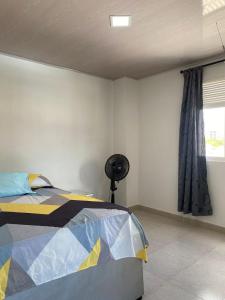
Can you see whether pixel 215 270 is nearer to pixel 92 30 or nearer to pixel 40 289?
pixel 40 289

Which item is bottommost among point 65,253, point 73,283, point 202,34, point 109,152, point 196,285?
point 196,285

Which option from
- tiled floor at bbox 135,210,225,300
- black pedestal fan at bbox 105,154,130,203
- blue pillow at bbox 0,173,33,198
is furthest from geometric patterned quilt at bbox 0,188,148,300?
black pedestal fan at bbox 105,154,130,203

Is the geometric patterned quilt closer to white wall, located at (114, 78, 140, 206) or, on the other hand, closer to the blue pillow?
the blue pillow

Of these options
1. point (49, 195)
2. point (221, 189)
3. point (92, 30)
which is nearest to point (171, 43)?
point (92, 30)

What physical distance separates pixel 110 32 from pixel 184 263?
8.65 ft

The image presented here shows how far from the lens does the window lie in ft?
10.8

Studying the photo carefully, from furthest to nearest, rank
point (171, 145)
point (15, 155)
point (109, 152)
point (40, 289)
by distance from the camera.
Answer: point (109, 152), point (171, 145), point (15, 155), point (40, 289)

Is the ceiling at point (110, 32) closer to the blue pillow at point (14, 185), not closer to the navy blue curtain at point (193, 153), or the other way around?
the navy blue curtain at point (193, 153)

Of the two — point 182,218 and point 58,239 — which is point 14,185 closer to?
point 58,239

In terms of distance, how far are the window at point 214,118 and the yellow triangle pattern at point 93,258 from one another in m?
2.45

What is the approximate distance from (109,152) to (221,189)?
2048mm

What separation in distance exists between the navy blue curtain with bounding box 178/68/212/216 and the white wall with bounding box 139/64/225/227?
15 centimetres

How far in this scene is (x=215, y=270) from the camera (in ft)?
7.49

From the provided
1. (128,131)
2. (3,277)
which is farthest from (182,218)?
(3,277)
